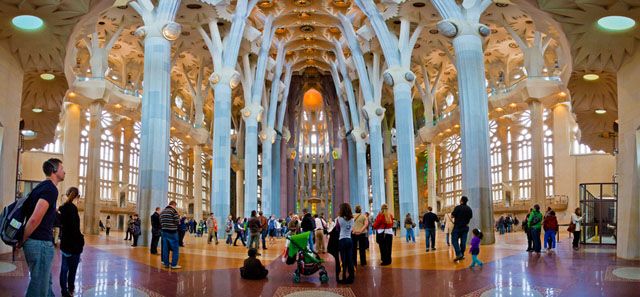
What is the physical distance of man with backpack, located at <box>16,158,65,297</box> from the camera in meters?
4.66

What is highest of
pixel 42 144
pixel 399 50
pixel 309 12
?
pixel 309 12

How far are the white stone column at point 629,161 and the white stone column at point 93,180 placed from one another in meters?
24.3

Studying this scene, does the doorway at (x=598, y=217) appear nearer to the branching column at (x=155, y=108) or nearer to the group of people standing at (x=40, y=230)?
the branching column at (x=155, y=108)

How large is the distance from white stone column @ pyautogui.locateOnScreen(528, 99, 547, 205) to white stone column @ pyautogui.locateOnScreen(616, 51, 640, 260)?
1778cm

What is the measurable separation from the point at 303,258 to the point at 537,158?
23.7 meters

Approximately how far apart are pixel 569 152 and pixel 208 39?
72.5 feet

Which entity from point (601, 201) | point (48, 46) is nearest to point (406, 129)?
point (601, 201)

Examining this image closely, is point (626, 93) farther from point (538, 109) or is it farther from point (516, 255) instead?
point (538, 109)

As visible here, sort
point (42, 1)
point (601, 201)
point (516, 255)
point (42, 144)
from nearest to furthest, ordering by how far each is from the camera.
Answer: point (42, 1)
point (516, 255)
point (601, 201)
point (42, 144)

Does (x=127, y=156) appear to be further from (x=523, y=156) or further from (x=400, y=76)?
(x=523, y=156)

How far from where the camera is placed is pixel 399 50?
26.6 m

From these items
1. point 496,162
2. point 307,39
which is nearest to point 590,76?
point 496,162

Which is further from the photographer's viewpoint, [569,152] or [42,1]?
[569,152]


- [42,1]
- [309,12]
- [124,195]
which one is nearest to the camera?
[42,1]
